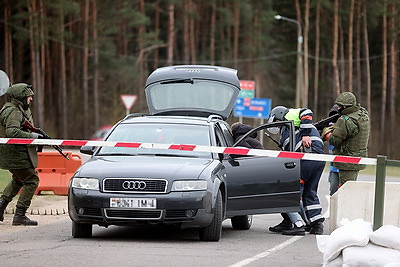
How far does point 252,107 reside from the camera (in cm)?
4997

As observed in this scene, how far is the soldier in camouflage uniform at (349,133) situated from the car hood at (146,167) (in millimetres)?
2191

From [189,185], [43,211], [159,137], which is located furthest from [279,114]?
[43,211]

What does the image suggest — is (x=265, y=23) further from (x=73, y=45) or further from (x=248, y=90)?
(x=248, y=90)

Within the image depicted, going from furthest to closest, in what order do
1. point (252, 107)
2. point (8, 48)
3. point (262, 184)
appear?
point (8, 48)
point (252, 107)
point (262, 184)

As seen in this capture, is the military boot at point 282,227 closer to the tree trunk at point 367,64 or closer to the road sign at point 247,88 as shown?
the road sign at point 247,88

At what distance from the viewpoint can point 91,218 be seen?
11719 mm

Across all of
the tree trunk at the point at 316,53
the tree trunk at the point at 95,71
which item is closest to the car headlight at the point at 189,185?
the tree trunk at the point at 95,71

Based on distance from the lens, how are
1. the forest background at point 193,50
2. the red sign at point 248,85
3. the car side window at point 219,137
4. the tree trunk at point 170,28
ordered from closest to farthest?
the car side window at point 219,137 → the red sign at point 248,85 → the forest background at point 193,50 → the tree trunk at point 170,28

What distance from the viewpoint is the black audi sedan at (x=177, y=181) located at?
1162 cm

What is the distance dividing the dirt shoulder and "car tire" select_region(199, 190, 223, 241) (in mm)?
2752

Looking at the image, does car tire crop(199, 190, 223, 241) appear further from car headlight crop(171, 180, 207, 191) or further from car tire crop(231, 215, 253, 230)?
car tire crop(231, 215, 253, 230)

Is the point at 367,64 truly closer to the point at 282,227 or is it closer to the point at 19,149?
the point at 282,227

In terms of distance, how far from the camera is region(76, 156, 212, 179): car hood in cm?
1170

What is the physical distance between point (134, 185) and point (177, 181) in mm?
497
